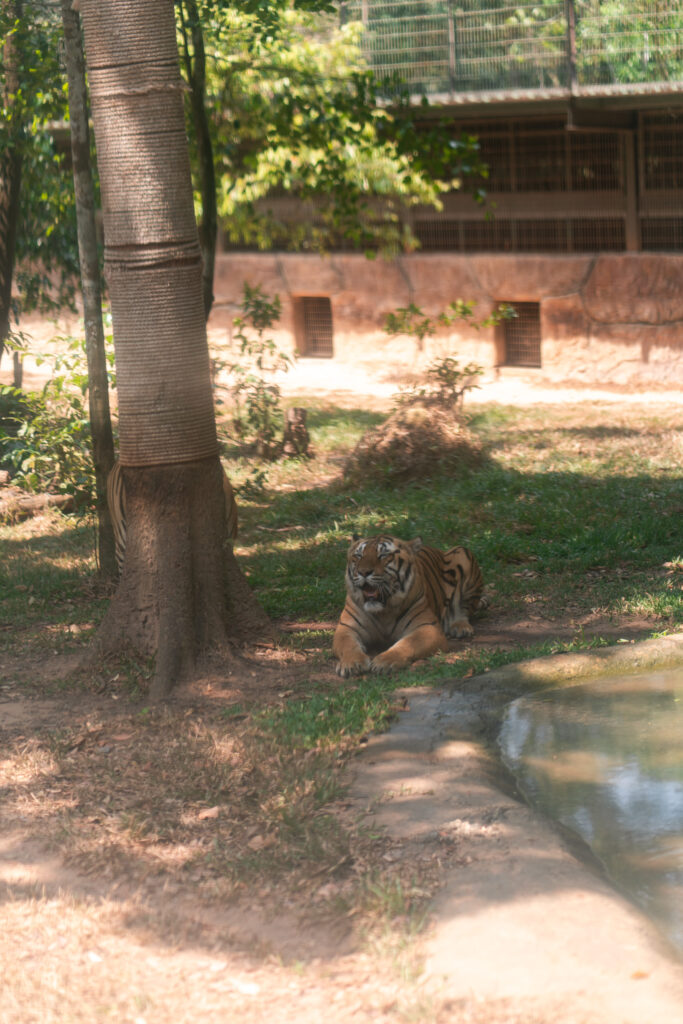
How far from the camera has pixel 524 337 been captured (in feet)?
53.3

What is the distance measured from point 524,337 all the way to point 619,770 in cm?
1201

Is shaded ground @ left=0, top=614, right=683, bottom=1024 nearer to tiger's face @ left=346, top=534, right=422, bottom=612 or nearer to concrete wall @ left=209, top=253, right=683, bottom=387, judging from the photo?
tiger's face @ left=346, top=534, right=422, bottom=612

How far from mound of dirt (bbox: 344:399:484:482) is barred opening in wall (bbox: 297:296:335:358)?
257 inches

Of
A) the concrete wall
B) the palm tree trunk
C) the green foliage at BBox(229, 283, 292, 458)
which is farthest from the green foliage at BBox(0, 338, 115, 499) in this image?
the concrete wall

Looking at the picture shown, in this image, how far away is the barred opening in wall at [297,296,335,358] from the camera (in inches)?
696

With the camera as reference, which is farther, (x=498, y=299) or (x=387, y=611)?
(x=498, y=299)

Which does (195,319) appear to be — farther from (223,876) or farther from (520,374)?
(520,374)

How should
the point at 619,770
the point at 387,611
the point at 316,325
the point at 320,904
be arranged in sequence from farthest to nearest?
the point at 316,325 → the point at 387,611 → the point at 619,770 → the point at 320,904

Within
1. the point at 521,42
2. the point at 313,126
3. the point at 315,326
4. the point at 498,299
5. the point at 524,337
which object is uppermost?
the point at 521,42

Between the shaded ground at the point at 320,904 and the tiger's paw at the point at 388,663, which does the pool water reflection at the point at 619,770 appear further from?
the tiger's paw at the point at 388,663

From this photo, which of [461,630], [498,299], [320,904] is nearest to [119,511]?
[461,630]

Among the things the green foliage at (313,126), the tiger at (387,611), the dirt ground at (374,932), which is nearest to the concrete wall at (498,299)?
the green foliage at (313,126)

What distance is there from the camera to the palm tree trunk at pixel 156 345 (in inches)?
225

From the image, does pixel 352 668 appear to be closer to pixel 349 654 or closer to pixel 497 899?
pixel 349 654
